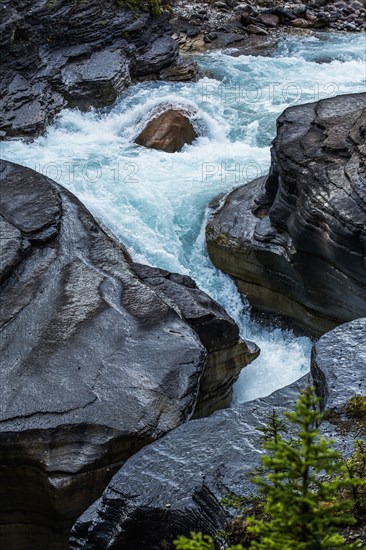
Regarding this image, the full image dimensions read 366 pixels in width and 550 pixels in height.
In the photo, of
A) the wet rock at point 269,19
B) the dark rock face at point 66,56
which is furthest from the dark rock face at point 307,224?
the wet rock at point 269,19

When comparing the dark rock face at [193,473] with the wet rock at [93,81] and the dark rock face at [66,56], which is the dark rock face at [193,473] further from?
the wet rock at [93,81]

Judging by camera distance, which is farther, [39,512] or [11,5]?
[11,5]

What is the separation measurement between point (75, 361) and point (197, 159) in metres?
6.64

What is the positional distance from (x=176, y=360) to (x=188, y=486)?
113 inches

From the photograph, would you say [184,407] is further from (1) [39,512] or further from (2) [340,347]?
(2) [340,347]

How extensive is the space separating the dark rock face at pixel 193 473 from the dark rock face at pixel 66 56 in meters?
9.76

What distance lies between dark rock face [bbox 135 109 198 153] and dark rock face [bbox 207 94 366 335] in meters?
2.46

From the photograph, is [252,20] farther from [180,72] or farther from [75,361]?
[75,361]

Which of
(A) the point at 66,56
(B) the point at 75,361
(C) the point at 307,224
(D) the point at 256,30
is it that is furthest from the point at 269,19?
(B) the point at 75,361

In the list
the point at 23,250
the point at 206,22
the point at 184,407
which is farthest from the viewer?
the point at 206,22

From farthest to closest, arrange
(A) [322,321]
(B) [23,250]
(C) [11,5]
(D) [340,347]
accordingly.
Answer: (C) [11,5] < (A) [322,321] < (B) [23,250] < (D) [340,347]

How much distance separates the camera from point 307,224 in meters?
8.98

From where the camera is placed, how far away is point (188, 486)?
14.5ft

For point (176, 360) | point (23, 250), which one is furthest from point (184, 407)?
point (23, 250)
